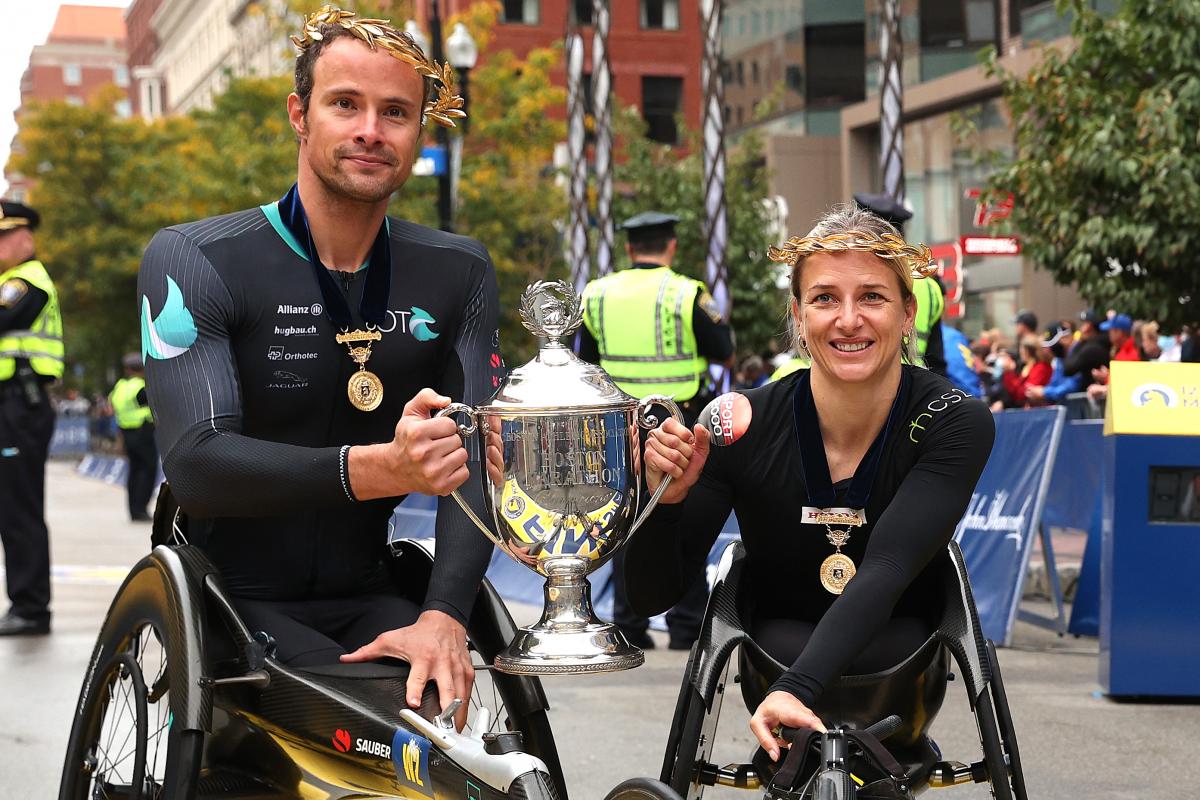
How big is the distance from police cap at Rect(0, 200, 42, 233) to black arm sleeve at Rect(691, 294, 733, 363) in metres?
3.51

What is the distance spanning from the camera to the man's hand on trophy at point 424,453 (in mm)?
2895

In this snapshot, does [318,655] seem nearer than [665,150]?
Yes

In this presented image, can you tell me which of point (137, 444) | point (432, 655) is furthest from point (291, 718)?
point (137, 444)

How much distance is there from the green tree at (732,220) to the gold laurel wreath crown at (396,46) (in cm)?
2936

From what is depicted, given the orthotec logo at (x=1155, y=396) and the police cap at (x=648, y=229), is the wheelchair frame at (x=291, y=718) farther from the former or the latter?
the police cap at (x=648, y=229)

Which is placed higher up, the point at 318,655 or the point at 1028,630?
the point at 318,655

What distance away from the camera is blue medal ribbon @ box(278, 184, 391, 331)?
11.7 feet

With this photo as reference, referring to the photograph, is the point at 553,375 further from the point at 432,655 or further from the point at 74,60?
the point at 74,60

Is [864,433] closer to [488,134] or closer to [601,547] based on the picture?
[601,547]

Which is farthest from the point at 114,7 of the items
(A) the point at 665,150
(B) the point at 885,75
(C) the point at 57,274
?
(B) the point at 885,75

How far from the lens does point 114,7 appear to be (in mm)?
171750

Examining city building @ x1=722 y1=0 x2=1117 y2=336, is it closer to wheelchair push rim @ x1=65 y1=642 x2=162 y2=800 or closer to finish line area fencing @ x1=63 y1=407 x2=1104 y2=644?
finish line area fencing @ x1=63 y1=407 x2=1104 y2=644

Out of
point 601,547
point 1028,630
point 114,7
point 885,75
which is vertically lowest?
point 1028,630

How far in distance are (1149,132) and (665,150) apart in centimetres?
2540
